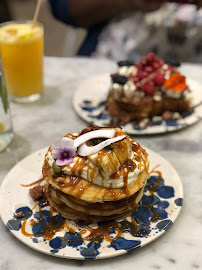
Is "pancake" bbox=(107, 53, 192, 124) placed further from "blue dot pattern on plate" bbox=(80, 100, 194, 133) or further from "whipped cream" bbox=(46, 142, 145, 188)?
"whipped cream" bbox=(46, 142, 145, 188)

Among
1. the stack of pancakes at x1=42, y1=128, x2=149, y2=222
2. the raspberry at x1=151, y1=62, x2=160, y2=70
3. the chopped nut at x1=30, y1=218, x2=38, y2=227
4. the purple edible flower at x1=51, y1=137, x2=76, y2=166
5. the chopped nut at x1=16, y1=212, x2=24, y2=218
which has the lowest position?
the chopped nut at x1=30, y1=218, x2=38, y2=227

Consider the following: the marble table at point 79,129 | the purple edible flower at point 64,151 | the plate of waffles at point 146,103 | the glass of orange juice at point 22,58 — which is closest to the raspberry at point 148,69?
the plate of waffles at point 146,103

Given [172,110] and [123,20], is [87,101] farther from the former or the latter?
[123,20]

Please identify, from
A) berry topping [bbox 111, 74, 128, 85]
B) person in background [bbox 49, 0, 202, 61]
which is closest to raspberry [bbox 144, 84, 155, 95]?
berry topping [bbox 111, 74, 128, 85]

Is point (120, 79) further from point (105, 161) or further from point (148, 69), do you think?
point (105, 161)

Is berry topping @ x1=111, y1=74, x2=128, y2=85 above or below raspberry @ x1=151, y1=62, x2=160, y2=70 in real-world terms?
above

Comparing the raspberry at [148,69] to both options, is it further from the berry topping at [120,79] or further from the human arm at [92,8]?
the human arm at [92,8]

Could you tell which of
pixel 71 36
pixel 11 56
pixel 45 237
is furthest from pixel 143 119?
pixel 71 36
